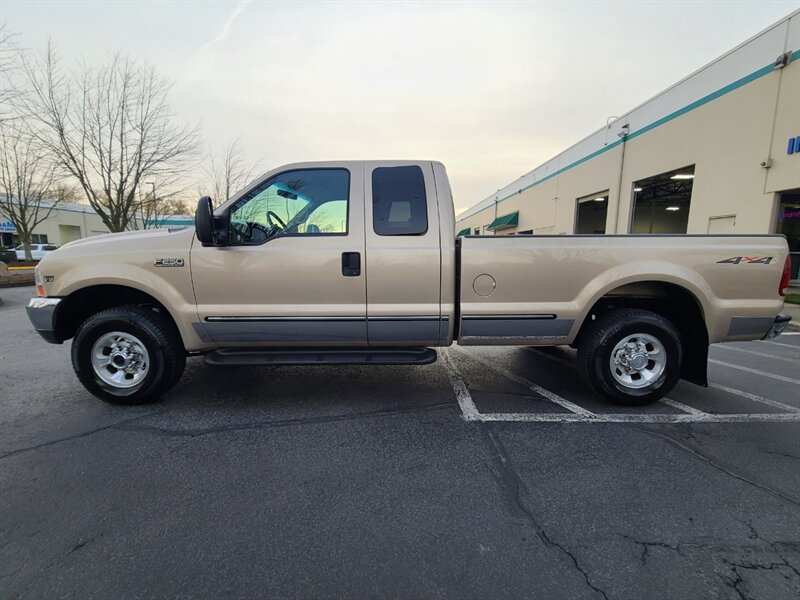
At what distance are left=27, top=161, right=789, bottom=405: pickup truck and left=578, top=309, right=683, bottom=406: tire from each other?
13mm

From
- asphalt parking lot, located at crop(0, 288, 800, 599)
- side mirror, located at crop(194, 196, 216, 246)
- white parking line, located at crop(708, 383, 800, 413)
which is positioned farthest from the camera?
white parking line, located at crop(708, 383, 800, 413)

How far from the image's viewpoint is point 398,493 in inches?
96.4

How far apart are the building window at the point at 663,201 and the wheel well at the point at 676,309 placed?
12304 millimetres

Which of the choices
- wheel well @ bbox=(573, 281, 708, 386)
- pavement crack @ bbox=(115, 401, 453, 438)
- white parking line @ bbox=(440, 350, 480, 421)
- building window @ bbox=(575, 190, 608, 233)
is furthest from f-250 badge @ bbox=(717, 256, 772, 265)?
building window @ bbox=(575, 190, 608, 233)

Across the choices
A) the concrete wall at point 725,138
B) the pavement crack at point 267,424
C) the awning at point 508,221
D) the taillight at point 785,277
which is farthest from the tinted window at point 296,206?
the awning at point 508,221

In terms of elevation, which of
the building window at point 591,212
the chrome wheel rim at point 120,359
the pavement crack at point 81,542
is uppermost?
the building window at point 591,212

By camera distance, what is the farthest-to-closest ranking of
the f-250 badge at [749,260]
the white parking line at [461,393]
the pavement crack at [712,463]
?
the white parking line at [461,393]
the f-250 badge at [749,260]
the pavement crack at [712,463]

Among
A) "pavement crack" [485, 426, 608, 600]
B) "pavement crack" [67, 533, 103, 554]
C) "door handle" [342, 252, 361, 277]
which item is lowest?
"pavement crack" [67, 533, 103, 554]

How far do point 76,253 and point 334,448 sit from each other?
9.56 ft

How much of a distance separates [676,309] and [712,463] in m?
1.65

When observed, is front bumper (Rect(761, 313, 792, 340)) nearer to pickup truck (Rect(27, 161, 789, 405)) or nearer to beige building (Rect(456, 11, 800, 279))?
pickup truck (Rect(27, 161, 789, 405))

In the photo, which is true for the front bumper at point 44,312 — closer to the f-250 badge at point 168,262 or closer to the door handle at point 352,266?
the f-250 badge at point 168,262

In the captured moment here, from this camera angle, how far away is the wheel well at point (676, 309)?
3646 millimetres

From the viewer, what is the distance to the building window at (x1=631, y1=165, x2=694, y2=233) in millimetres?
15355
